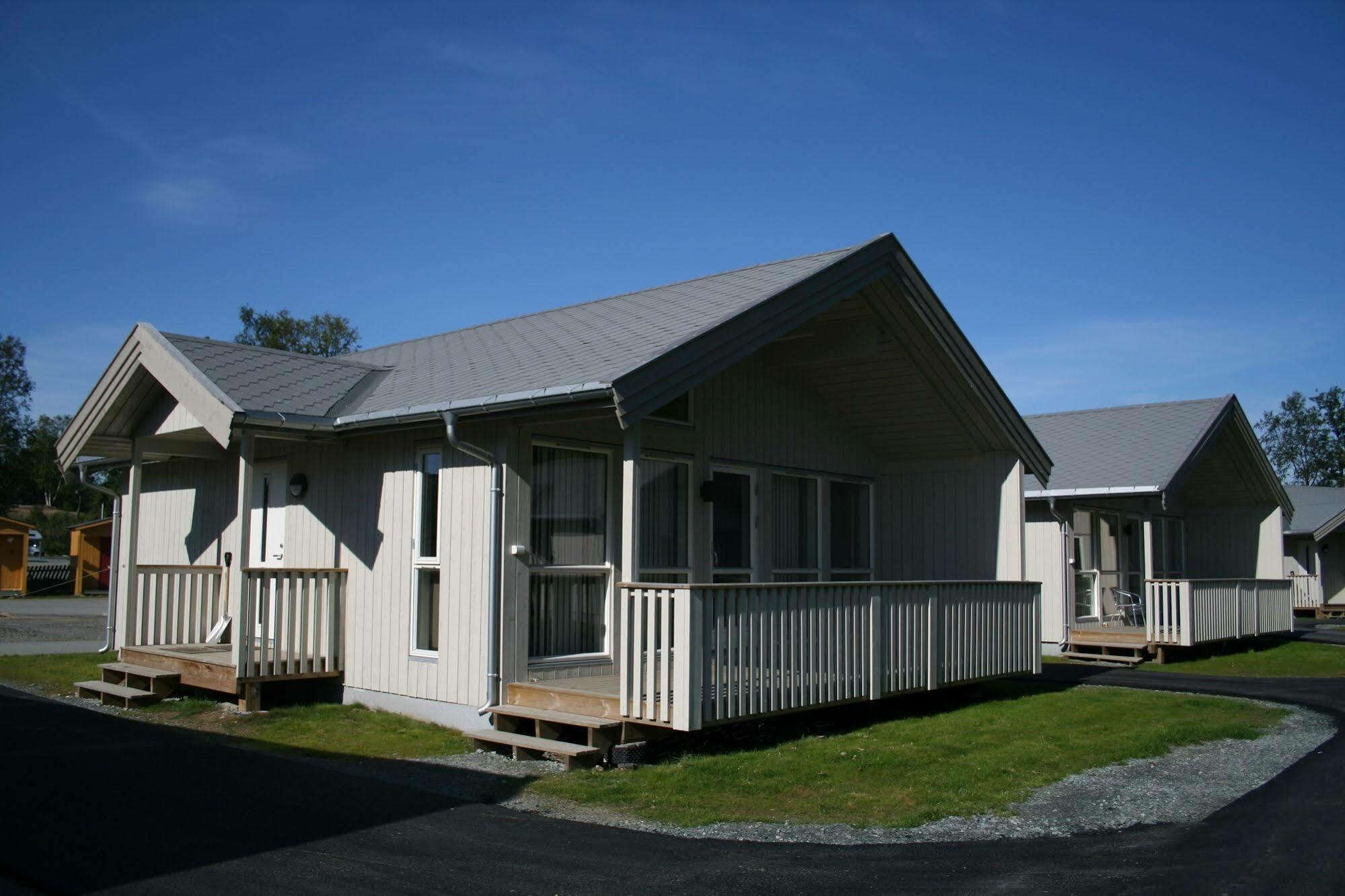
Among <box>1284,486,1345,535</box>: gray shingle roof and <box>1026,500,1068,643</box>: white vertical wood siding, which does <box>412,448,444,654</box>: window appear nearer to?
<box>1026,500,1068,643</box>: white vertical wood siding

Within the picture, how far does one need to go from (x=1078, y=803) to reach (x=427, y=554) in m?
6.05

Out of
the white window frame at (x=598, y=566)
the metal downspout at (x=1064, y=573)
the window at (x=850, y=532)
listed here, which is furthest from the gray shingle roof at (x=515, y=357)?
the metal downspout at (x=1064, y=573)

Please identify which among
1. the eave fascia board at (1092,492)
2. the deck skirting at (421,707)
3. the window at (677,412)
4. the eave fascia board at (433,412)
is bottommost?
the deck skirting at (421,707)

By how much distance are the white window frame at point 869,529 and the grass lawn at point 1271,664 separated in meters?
5.11

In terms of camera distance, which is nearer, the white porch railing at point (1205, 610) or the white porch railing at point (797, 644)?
the white porch railing at point (797, 644)

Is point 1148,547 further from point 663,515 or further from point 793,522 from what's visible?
point 663,515

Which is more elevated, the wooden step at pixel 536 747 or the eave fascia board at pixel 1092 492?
the eave fascia board at pixel 1092 492

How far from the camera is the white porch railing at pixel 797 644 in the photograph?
830 cm

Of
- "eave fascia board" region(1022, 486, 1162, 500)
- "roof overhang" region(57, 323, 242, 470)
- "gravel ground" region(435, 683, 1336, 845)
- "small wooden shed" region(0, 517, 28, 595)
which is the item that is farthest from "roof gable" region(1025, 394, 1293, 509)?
"small wooden shed" region(0, 517, 28, 595)

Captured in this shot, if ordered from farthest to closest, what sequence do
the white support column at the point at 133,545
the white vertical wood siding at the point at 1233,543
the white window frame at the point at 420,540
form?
the white vertical wood siding at the point at 1233,543 → the white support column at the point at 133,545 → the white window frame at the point at 420,540

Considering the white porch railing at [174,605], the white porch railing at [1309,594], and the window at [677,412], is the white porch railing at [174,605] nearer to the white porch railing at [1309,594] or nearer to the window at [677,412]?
the window at [677,412]

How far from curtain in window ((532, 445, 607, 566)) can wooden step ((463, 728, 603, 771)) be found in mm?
1670

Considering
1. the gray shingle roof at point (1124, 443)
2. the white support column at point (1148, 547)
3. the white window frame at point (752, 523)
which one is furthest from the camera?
the white support column at point (1148, 547)

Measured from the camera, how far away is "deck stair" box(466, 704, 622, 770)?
27.4ft
